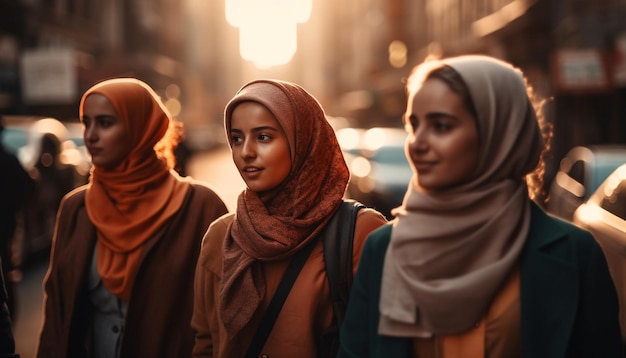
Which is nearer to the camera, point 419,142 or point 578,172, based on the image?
point 419,142

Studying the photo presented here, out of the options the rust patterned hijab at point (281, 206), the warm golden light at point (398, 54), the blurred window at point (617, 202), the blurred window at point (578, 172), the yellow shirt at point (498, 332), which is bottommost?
the blurred window at point (578, 172)

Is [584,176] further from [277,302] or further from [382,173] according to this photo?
[277,302]

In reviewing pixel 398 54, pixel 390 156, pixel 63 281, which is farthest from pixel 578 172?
pixel 398 54

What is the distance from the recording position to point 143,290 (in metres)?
4.03

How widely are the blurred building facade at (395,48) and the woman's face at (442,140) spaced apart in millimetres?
692

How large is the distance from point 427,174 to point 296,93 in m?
0.94

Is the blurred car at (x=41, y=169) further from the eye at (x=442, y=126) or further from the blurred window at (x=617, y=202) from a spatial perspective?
the eye at (x=442, y=126)

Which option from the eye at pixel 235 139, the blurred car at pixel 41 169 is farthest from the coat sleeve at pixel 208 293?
the blurred car at pixel 41 169

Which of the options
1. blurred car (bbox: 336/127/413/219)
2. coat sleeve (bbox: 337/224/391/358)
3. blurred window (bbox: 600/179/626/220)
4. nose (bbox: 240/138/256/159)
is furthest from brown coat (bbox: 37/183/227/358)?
blurred car (bbox: 336/127/413/219)

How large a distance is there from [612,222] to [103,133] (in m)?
3.48

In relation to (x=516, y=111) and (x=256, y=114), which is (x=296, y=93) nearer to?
(x=256, y=114)

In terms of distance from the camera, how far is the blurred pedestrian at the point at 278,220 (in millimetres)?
3146

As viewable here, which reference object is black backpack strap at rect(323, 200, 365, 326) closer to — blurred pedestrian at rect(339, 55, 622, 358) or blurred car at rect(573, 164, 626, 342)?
blurred pedestrian at rect(339, 55, 622, 358)

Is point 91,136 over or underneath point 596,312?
over
